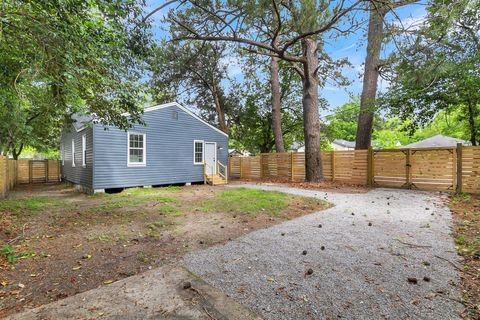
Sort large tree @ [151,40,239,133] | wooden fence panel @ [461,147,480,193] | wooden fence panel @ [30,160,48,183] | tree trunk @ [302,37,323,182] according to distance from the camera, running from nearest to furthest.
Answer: wooden fence panel @ [461,147,480,193] < tree trunk @ [302,37,323,182] < large tree @ [151,40,239,133] < wooden fence panel @ [30,160,48,183]

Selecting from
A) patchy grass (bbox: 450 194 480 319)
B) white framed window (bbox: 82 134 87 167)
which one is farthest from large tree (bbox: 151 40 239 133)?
patchy grass (bbox: 450 194 480 319)

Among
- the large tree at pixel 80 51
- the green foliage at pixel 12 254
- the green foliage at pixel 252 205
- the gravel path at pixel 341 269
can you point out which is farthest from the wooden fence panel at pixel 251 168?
the green foliage at pixel 12 254

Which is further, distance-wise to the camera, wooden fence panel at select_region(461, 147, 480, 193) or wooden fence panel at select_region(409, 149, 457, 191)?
wooden fence panel at select_region(409, 149, 457, 191)

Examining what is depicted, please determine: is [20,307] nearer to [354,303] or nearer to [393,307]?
[354,303]

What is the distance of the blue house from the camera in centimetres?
931

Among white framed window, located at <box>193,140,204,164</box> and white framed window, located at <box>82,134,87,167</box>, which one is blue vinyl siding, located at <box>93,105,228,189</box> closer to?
white framed window, located at <box>193,140,204,164</box>

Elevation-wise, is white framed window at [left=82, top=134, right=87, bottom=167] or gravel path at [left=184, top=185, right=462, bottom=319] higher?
white framed window at [left=82, top=134, right=87, bottom=167]

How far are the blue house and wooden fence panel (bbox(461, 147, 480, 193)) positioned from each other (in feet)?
31.0

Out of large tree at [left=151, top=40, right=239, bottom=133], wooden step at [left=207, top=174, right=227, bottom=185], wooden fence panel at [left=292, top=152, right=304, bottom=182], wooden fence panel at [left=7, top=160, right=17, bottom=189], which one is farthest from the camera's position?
large tree at [left=151, top=40, right=239, bottom=133]

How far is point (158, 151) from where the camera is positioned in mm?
10828

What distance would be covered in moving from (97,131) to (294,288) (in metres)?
9.30

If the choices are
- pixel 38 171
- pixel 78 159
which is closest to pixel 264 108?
pixel 78 159

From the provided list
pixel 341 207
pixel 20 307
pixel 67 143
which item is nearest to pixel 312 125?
pixel 341 207

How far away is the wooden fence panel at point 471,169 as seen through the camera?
A: 23.9ft
